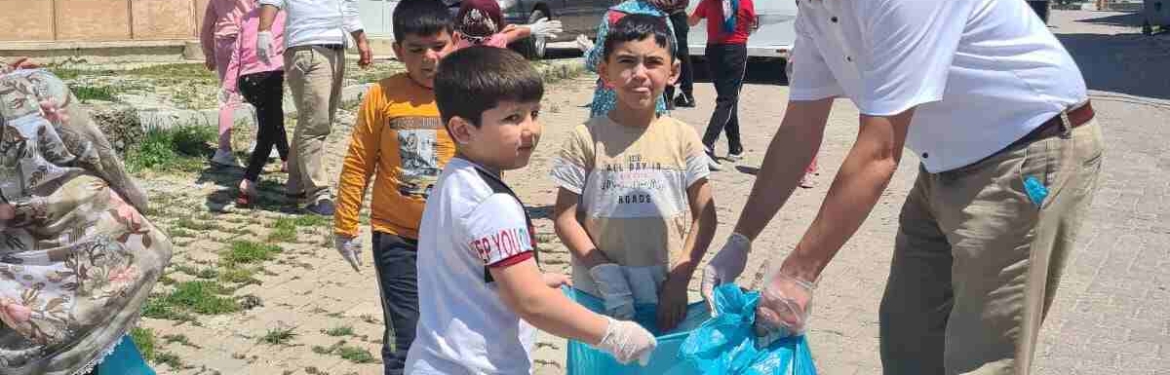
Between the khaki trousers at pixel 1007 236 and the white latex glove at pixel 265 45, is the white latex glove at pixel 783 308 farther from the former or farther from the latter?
the white latex glove at pixel 265 45

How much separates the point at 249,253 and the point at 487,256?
414cm

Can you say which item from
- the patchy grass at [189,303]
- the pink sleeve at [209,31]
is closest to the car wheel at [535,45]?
the pink sleeve at [209,31]

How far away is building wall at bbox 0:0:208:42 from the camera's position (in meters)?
14.0

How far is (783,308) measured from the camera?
2.81m

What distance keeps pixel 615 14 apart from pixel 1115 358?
2.74 m

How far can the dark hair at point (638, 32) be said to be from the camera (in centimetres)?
367

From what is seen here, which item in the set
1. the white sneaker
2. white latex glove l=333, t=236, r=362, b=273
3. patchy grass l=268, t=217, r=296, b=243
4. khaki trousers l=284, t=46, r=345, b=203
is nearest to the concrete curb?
khaki trousers l=284, t=46, r=345, b=203

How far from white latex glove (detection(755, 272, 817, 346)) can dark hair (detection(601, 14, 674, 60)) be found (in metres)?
1.07

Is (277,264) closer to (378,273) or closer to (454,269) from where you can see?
(378,273)

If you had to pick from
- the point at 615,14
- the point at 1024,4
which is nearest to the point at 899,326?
the point at 1024,4

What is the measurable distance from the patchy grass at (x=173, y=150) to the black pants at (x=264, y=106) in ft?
3.13

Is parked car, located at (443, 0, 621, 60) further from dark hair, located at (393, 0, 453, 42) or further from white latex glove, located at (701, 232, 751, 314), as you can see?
white latex glove, located at (701, 232, 751, 314)

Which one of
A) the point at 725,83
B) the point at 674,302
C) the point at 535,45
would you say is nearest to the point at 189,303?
the point at 674,302

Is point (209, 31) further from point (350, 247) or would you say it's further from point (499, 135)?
point (499, 135)
